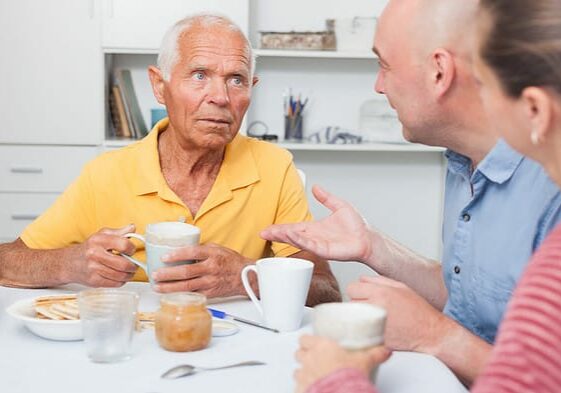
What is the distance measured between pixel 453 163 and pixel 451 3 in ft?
1.15

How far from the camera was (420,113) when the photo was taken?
62.2 inches

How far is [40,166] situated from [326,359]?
2.73m

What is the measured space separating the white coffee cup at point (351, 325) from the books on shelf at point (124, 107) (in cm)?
274

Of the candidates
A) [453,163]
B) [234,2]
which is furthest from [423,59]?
[234,2]

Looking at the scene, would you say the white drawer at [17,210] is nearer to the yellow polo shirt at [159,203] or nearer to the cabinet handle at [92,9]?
the cabinet handle at [92,9]

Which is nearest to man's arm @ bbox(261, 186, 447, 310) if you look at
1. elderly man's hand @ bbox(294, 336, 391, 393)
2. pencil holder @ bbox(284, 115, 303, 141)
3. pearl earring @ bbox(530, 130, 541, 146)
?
elderly man's hand @ bbox(294, 336, 391, 393)

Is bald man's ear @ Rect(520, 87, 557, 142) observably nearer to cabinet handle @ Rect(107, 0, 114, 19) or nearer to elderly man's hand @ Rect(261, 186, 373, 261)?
elderly man's hand @ Rect(261, 186, 373, 261)

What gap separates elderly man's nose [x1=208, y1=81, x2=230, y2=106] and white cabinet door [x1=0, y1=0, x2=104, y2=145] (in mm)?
1624

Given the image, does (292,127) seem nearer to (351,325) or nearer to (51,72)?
(51,72)

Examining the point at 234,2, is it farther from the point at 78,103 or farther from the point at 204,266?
the point at 204,266

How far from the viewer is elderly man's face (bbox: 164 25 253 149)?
6.33ft

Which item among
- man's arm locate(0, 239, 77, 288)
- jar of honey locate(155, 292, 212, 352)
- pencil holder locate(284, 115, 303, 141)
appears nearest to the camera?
jar of honey locate(155, 292, 212, 352)

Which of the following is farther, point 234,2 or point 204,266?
point 234,2

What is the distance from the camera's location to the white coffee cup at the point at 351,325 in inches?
38.4
